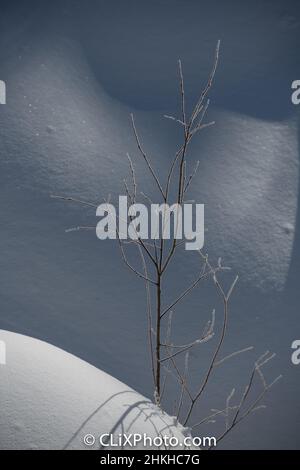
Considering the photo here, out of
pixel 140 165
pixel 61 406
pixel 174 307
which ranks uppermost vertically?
pixel 140 165

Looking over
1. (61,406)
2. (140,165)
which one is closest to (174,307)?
(140,165)

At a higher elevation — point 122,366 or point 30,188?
point 30,188

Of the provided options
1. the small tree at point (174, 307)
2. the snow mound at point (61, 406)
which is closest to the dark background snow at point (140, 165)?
the small tree at point (174, 307)

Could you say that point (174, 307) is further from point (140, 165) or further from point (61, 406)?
point (61, 406)

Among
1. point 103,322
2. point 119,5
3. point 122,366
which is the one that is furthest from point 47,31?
point 122,366

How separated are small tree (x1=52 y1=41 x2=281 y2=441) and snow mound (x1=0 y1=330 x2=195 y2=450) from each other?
0.48 ft

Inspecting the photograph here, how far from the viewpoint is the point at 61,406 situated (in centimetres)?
216

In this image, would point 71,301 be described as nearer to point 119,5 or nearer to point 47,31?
point 47,31

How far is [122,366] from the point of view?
4145 millimetres

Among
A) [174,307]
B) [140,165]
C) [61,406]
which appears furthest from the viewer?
[140,165]

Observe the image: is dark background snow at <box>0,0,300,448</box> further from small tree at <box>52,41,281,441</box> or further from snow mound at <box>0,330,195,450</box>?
snow mound at <box>0,330,195,450</box>

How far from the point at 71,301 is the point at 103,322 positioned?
33 cm

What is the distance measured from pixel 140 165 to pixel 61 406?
300 centimetres
